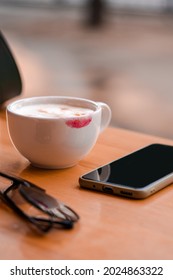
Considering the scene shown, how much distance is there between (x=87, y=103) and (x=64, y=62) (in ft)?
10.4

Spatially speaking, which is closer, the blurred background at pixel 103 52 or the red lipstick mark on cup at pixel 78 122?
the red lipstick mark on cup at pixel 78 122

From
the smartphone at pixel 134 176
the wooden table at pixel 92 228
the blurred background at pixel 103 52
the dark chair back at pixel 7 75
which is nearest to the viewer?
the wooden table at pixel 92 228

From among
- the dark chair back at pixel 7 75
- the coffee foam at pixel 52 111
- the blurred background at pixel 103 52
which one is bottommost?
the blurred background at pixel 103 52

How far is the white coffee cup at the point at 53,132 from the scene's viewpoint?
0.75m

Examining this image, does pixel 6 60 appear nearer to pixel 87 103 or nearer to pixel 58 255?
pixel 87 103

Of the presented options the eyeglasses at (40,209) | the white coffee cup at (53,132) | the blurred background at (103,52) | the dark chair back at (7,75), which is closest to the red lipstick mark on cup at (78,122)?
the white coffee cup at (53,132)

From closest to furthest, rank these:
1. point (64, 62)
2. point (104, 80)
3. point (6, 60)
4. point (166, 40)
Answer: point (6, 60)
point (104, 80)
point (64, 62)
point (166, 40)

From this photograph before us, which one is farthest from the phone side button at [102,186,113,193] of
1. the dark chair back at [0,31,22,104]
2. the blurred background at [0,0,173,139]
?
the blurred background at [0,0,173,139]

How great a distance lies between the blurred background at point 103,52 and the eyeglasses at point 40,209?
1.76 metres

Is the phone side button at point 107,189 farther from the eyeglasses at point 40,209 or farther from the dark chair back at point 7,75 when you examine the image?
the dark chair back at point 7,75

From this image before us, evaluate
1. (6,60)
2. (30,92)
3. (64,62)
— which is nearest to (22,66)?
(64,62)

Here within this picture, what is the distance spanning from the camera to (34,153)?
0.76 meters

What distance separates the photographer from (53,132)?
75cm

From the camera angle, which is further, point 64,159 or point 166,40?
point 166,40
